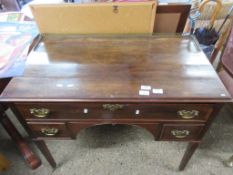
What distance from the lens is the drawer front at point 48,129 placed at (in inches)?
32.6

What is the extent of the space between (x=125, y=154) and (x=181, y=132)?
0.53 metres

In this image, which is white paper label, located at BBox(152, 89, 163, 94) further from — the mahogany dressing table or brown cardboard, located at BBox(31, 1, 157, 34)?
brown cardboard, located at BBox(31, 1, 157, 34)

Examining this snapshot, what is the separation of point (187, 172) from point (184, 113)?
0.63 meters

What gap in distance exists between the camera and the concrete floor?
1.17m

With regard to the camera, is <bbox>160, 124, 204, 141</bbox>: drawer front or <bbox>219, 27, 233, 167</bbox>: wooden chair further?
<bbox>219, 27, 233, 167</bbox>: wooden chair

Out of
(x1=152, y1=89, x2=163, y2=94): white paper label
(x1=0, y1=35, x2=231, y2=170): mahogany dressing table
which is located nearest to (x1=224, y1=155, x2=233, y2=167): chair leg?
(x1=0, y1=35, x2=231, y2=170): mahogany dressing table

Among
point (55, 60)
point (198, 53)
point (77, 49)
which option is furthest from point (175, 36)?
point (55, 60)

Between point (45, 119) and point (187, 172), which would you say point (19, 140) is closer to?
point (45, 119)

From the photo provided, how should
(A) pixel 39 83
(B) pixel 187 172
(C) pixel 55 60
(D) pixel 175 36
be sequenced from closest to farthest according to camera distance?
(A) pixel 39 83 → (C) pixel 55 60 → (D) pixel 175 36 → (B) pixel 187 172

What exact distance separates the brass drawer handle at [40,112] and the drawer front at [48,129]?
0.23 ft

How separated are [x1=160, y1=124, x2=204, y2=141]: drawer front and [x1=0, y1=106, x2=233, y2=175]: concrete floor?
1.31 ft

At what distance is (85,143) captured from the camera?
1.32 meters

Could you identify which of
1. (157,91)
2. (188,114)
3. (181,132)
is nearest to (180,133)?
(181,132)

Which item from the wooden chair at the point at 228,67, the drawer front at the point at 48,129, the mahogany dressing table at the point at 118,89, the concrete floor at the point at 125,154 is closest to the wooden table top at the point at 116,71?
Answer: the mahogany dressing table at the point at 118,89
